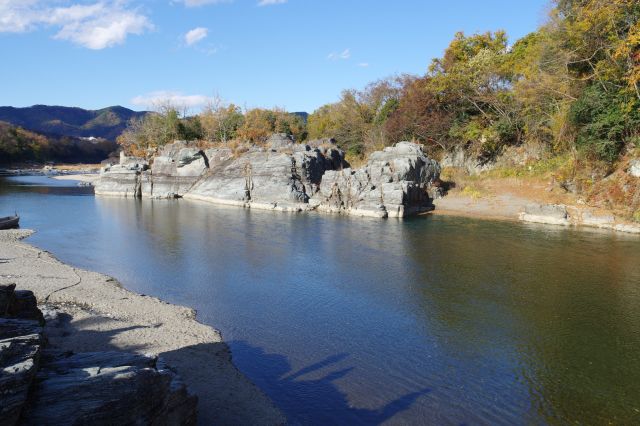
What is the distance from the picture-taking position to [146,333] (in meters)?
12.2

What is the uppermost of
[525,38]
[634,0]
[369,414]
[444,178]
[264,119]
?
[525,38]

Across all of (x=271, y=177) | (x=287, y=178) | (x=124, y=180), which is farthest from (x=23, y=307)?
(x=124, y=180)

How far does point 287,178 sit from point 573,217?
24.5 m

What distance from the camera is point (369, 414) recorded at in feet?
30.7

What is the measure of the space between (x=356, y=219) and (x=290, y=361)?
82.6ft

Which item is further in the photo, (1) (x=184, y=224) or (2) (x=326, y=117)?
(2) (x=326, y=117)

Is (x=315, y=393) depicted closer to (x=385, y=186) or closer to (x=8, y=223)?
(x=8, y=223)

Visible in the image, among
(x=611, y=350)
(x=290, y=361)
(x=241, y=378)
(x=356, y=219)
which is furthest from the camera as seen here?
(x=356, y=219)

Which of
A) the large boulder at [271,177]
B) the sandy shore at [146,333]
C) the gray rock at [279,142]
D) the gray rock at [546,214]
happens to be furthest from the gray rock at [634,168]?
the gray rock at [279,142]

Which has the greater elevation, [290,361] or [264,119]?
[264,119]

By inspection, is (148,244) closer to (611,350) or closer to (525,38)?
(611,350)

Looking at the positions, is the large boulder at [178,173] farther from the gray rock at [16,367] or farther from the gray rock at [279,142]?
the gray rock at [16,367]

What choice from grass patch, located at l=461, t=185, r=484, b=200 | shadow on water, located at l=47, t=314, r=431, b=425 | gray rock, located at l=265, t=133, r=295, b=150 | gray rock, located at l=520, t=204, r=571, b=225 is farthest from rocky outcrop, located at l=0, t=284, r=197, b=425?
gray rock, located at l=265, t=133, r=295, b=150

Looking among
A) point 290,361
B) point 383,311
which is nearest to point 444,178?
point 383,311
